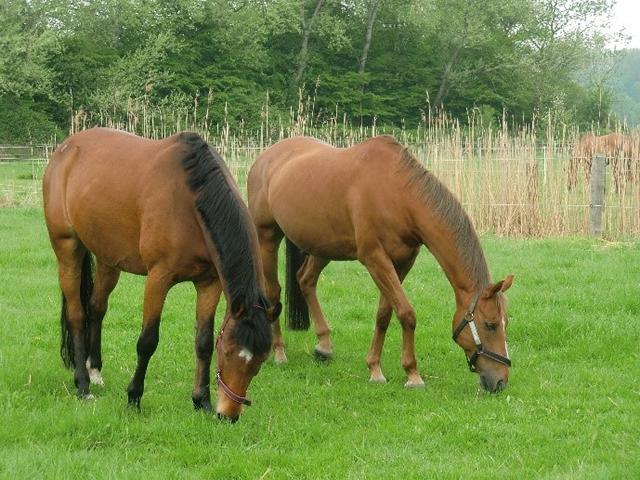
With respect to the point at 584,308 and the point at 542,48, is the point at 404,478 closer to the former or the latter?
the point at 584,308

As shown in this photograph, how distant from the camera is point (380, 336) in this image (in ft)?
19.2

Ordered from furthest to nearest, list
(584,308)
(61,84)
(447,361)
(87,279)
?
1. (61,84)
2. (584,308)
3. (447,361)
4. (87,279)

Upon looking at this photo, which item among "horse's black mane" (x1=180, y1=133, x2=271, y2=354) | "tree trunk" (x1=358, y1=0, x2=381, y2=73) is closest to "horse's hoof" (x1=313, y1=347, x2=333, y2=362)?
"horse's black mane" (x1=180, y1=133, x2=271, y2=354)

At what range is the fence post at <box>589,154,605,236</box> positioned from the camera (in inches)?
478

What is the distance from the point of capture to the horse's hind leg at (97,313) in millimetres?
5480

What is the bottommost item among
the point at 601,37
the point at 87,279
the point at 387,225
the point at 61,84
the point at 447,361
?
the point at 447,361

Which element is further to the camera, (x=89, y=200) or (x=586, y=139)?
(x=586, y=139)

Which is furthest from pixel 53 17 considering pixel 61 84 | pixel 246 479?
pixel 246 479

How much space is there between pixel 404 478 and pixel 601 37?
40795mm

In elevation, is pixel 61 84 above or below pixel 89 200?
above

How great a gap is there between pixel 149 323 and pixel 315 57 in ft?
121

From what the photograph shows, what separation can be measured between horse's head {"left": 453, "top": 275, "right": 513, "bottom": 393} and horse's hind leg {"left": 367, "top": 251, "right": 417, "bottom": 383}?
2.42 feet

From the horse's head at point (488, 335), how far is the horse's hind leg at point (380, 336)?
739mm

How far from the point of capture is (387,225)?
555cm
